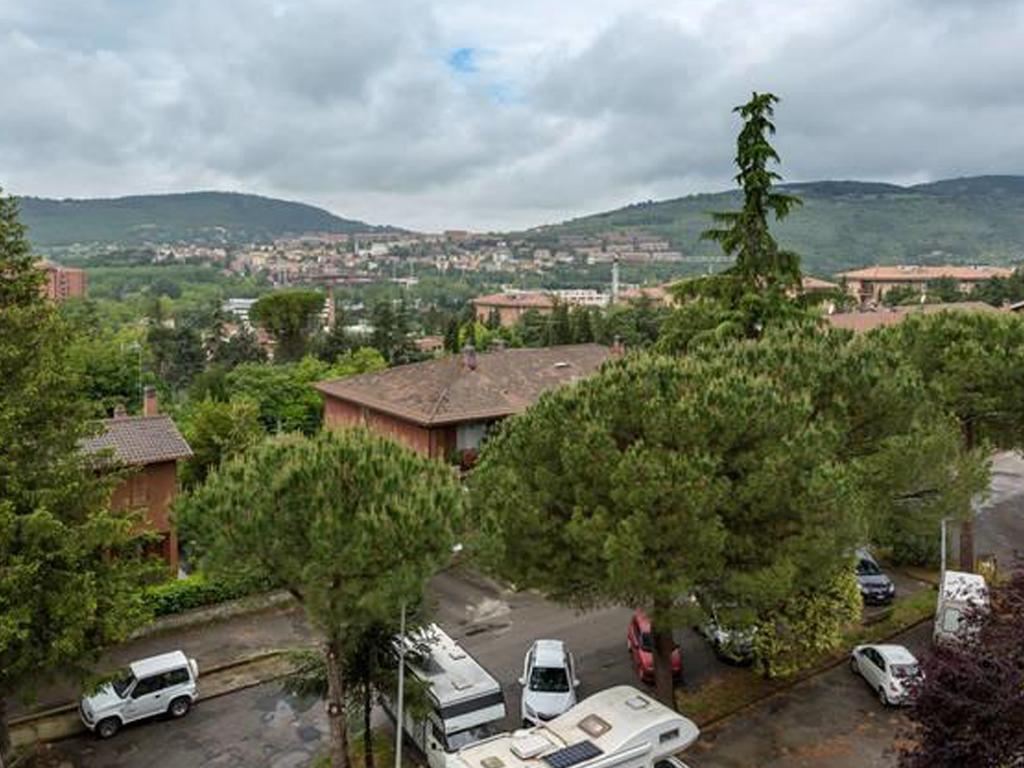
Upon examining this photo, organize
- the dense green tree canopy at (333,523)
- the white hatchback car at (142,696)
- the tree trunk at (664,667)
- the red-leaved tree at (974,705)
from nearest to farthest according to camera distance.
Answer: the red-leaved tree at (974,705)
the dense green tree canopy at (333,523)
the tree trunk at (664,667)
the white hatchback car at (142,696)

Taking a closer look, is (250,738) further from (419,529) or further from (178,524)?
(419,529)

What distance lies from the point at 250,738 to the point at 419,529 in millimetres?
8701

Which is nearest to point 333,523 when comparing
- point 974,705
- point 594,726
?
point 594,726

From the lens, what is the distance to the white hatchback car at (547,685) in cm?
1769

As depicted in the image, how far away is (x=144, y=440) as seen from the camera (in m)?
26.8

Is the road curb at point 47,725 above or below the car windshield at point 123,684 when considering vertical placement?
below

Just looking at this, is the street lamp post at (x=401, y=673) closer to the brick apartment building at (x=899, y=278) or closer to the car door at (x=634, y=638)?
the car door at (x=634, y=638)

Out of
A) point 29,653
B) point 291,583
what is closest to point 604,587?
point 291,583

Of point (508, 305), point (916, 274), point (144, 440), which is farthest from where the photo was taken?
point (508, 305)

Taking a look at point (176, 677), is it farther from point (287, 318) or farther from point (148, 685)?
point (287, 318)

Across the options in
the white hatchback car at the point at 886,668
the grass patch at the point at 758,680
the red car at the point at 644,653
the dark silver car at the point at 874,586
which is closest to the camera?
the white hatchback car at the point at 886,668

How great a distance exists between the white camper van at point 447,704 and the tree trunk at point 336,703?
1.43 meters

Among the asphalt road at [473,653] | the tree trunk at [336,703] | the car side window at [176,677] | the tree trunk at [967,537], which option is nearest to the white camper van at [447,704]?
the tree trunk at [336,703]

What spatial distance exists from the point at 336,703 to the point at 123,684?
6780mm
